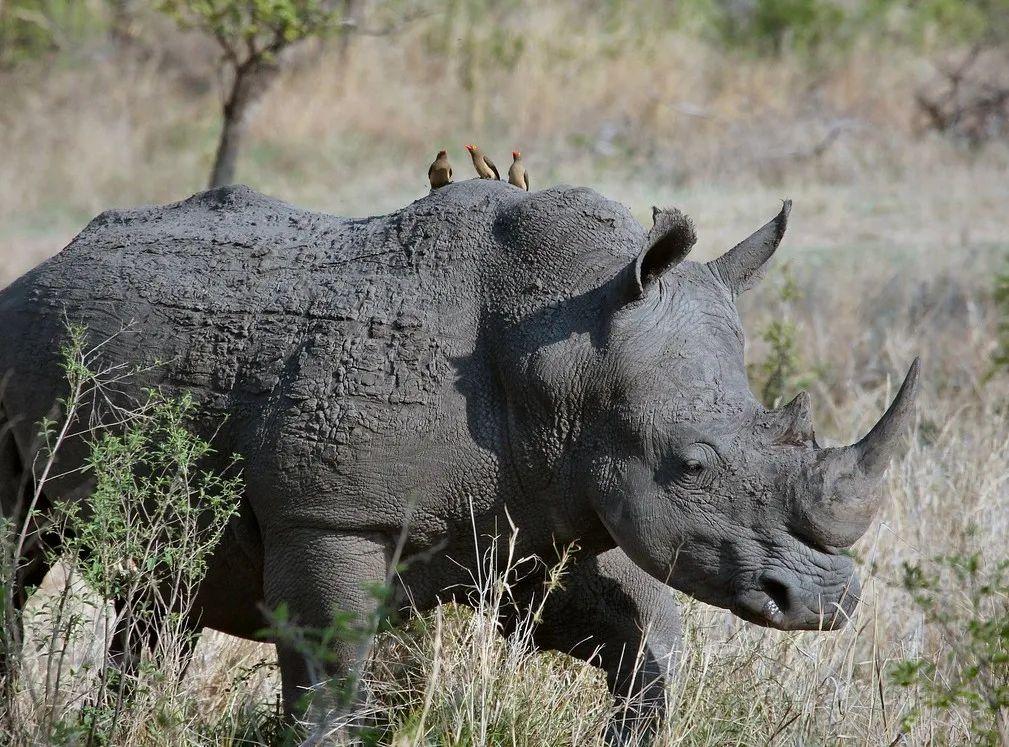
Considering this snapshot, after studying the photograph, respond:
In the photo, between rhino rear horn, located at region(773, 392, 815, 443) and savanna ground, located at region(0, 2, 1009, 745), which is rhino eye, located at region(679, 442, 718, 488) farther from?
savanna ground, located at region(0, 2, 1009, 745)

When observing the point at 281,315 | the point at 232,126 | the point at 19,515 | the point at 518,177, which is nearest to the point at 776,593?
the point at 281,315

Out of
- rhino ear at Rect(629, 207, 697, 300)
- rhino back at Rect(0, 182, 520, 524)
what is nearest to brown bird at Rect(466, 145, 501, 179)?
rhino back at Rect(0, 182, 520, 524)

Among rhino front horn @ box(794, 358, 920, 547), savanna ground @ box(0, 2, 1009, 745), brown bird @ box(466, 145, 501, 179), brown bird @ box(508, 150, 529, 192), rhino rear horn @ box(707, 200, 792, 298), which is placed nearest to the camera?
rhino front horn @ box(794, 358, 920, 547)

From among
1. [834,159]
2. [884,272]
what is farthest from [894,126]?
[884,272]

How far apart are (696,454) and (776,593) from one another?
0.39 m

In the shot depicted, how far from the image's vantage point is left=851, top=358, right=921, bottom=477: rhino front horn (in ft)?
11.7

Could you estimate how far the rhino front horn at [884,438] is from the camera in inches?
140

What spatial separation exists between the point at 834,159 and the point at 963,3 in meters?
6.42

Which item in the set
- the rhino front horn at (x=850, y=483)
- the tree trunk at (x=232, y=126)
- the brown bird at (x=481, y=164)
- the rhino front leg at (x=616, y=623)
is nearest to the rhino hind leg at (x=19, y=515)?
the rhino front leg at (x=616, y=623)

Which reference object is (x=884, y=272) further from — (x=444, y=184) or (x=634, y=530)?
(x=634, y=530)

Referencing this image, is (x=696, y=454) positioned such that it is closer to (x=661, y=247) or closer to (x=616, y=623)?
(x=661, y=247)

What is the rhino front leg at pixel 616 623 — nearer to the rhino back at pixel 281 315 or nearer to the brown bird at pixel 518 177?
the rhino back at pixel 281 315

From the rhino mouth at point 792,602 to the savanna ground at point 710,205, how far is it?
0.28m

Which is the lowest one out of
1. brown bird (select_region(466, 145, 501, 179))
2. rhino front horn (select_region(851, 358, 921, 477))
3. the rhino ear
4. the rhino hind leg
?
the rhino hind leg
